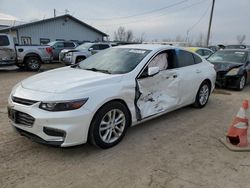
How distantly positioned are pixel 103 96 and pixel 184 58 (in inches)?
102

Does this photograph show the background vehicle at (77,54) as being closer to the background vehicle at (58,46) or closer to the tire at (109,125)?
the background vehicle at (58,46)

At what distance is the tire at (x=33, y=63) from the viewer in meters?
12.7

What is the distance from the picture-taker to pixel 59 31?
1083 inches

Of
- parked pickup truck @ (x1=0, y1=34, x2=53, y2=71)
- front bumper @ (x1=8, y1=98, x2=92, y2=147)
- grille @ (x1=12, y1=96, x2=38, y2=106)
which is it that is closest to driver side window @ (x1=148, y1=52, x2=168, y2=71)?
front bumper @ (x1=8, y1=98, x2=92, y2=147)

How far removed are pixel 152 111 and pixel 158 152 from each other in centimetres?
88

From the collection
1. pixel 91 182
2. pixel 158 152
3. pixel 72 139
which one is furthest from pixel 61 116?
pixel 158 152

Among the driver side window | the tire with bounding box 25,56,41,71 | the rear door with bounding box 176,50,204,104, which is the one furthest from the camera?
the tire with bounding box 25,56,41,71

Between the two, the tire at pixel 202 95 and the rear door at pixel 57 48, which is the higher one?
the rear door at pixel 57 48

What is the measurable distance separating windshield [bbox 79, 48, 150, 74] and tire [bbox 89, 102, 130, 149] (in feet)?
2.28

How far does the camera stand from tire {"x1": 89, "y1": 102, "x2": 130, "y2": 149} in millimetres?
3314

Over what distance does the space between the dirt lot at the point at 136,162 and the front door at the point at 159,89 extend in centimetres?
46

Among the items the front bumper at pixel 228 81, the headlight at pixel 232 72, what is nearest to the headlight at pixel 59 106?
the front bumper at pixel 228 81

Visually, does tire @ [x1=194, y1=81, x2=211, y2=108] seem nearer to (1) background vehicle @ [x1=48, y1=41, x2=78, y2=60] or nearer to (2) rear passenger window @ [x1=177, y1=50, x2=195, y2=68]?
(2) rear passenger window @ [x1=177, y1=50, x2=195, y2=68]

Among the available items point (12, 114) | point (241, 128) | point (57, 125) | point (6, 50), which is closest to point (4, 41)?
point (6, 50)
